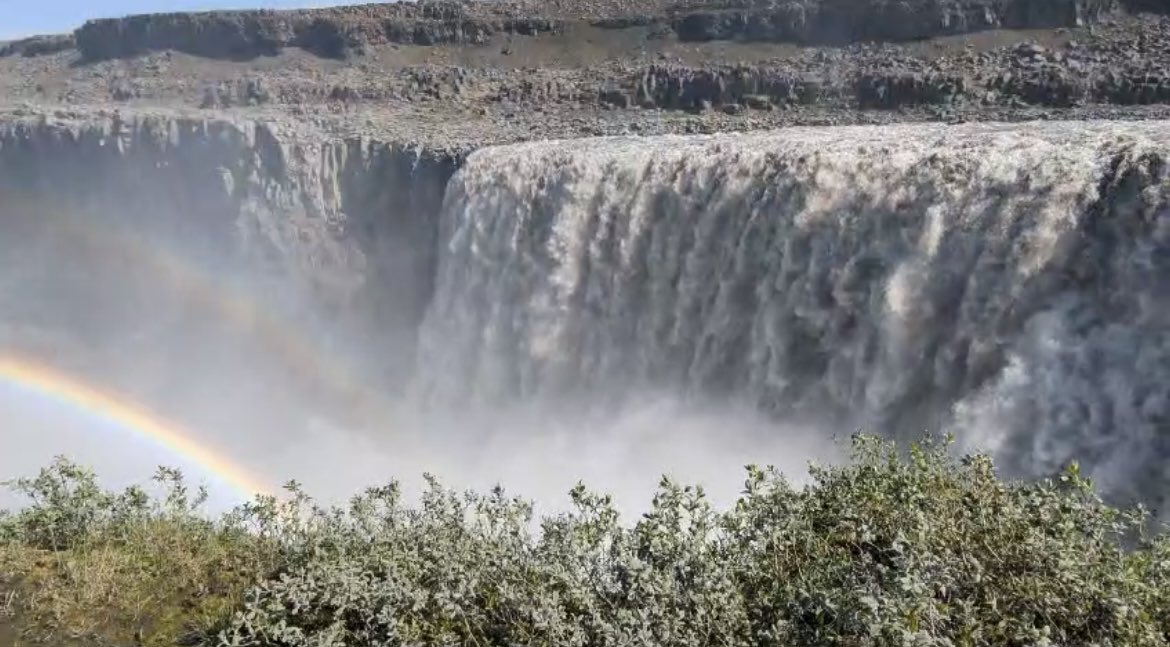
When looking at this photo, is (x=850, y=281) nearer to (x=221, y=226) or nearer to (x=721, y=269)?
(x=721, y=269)

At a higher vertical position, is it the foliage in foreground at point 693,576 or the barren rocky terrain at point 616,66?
the barren rocky terrain at point 616,66

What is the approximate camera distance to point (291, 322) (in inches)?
1265

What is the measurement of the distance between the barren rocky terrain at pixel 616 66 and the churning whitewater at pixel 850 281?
21.7 ft

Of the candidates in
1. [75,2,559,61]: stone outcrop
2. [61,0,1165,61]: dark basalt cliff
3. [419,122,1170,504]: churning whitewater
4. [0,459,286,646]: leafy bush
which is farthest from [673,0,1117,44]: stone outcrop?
[0,459,286,646]: leafy bush

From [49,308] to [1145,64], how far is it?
122ft

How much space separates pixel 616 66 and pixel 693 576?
3510cm

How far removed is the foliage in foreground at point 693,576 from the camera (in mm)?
4832

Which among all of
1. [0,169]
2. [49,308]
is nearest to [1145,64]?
[49,308]

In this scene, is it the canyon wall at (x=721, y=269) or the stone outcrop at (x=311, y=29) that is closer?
the canyon wall at (x=721, y=269)

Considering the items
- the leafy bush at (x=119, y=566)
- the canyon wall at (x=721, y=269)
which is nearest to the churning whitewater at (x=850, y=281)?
the canyon wall at (x=721, y=269)

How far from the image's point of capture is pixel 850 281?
16.5 m

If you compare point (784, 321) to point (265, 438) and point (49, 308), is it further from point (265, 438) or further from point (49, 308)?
point (49, 308)

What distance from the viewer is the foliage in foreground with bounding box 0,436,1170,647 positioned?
15.9 feet

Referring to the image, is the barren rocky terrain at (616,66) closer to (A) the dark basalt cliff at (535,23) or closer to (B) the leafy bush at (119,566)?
(A) the dark basalt cliff at (535,23)
